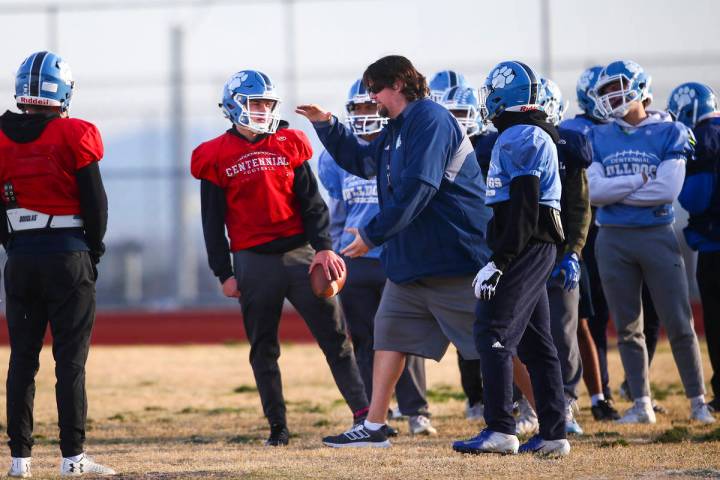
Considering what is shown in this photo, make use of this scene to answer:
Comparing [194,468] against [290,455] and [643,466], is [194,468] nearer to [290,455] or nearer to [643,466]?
[290,455]

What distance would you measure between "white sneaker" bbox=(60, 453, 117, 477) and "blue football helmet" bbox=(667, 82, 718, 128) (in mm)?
4631

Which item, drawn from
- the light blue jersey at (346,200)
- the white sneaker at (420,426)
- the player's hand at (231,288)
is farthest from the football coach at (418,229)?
the light blue jersey at (346,200)

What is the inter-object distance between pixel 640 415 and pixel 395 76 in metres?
2.79

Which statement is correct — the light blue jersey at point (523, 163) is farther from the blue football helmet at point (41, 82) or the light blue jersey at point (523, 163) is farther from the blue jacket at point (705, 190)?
the blue jacket at point (705, 190)

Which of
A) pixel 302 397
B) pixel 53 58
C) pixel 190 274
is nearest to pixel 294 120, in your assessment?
pixel 190 274

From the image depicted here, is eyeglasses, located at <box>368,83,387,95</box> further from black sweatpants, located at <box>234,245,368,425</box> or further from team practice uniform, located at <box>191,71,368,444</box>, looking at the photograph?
black sweatpants, located at <box>234,245,368,425</box>

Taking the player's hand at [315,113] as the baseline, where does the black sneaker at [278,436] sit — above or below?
below

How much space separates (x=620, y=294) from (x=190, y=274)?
1388 cm

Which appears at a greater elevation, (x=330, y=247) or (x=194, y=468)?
(x=330, y=247)

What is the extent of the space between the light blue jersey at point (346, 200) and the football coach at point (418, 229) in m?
1.19

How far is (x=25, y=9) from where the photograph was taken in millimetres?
23594

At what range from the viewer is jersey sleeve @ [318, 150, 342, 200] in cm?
809

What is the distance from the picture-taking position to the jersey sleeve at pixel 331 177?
809 cm

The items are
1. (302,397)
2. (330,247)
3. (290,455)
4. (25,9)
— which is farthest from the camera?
(25,9)
